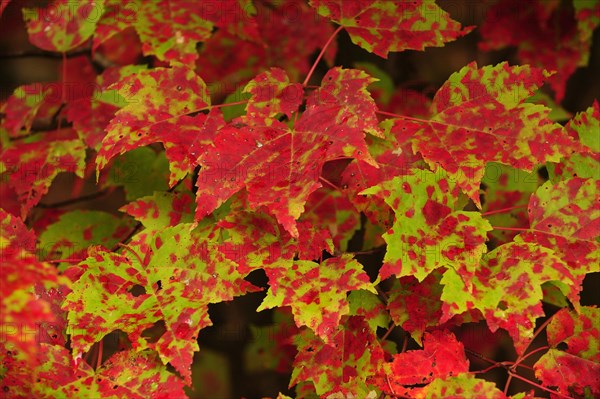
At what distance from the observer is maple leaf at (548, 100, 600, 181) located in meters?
0.97

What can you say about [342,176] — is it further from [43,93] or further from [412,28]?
A: [43,93]

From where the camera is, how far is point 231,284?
31.9 inches

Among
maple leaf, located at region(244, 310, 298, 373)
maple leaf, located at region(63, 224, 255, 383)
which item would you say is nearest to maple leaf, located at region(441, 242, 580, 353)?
maple leaf, located at region(63, 224, 255, 383)

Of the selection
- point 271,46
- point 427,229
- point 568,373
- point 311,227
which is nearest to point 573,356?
point 568,373

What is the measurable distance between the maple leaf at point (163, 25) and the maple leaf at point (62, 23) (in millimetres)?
26

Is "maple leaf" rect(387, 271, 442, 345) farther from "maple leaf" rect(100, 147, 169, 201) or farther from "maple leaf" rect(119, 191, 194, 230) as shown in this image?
"maple leaf" rect(100, 147, 169, 201)

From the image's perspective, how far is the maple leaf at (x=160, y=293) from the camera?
2.54 feet

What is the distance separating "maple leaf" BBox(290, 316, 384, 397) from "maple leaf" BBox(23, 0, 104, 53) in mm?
608

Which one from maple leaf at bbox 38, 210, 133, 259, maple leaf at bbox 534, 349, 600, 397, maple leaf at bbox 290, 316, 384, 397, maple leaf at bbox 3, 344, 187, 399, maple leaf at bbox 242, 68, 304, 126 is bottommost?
maple leaf at bbox 534, 349, 600, 397

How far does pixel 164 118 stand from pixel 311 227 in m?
0.24

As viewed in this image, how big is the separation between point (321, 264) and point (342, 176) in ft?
0.46

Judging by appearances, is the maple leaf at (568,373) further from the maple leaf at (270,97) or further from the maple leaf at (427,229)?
the maple leaf at (270,97)

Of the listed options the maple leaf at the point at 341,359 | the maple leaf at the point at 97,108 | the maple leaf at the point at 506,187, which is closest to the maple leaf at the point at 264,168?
the maple leaf at the point at 341,359

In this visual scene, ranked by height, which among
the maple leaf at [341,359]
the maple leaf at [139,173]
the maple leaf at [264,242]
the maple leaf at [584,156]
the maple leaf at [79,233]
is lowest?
the maple leaf at [341,359]
